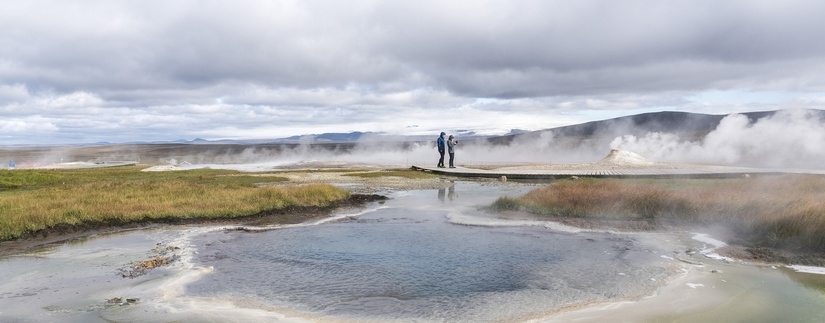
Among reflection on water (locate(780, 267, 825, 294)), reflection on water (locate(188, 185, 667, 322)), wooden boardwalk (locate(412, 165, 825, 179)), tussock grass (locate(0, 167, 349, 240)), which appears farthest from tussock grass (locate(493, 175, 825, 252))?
tussock grass (locate(0, 167, 349, 240))

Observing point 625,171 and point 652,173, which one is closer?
point 652,173

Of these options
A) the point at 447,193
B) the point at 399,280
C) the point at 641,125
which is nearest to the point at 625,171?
the point at 447,193

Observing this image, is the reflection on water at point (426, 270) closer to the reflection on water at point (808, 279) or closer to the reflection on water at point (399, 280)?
the reflection on water at point (399, 280)

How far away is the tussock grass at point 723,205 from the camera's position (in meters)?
12.4

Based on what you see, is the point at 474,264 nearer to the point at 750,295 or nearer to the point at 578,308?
the point at 578,308

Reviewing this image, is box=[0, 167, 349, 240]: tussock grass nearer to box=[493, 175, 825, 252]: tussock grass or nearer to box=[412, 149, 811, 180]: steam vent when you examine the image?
box=[493, 175, 825, 252]: tussock grass

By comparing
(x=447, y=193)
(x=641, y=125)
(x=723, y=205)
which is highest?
(x=641, y=125)

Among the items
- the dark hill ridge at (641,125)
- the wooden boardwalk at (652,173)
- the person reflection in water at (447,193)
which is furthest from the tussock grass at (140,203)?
the dark hill ridge at (641,125)

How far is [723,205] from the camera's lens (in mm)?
15891

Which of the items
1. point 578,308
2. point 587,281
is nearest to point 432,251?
point 587,281

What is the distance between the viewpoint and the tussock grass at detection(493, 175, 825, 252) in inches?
487

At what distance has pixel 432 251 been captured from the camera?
13.0m

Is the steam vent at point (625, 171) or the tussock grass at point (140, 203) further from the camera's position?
the steam vent at point (625, 171)

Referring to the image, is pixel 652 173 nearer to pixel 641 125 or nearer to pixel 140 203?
pixel 140 203
